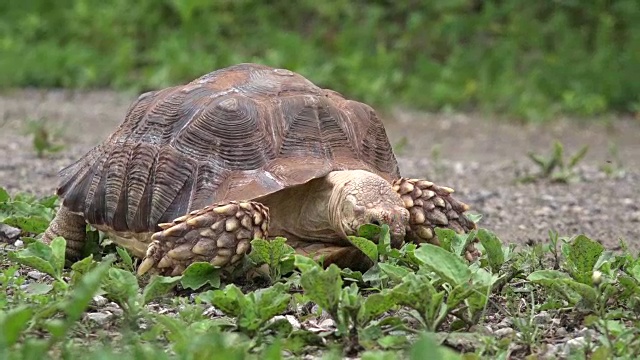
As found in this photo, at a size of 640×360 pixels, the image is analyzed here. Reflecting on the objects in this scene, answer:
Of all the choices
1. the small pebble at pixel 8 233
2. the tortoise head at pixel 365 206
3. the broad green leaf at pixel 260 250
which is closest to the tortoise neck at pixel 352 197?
the tortoise head at pixel 365 206

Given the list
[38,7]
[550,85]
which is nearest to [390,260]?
[550,85]

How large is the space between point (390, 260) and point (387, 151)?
0.80 metres

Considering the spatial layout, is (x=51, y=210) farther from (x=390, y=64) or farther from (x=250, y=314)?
(x=390, y=64)

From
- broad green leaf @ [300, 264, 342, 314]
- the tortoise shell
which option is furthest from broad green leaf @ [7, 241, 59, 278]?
broad green leaf @ [300, 264, 342, 314]

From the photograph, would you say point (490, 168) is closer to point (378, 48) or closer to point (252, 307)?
point (378, 48)

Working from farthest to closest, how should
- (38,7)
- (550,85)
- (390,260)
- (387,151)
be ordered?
(38,7)
(550,85)
(387,151)
(390,260)

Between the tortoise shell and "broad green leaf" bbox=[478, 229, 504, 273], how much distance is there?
0.63 m

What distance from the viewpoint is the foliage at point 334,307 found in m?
2.49

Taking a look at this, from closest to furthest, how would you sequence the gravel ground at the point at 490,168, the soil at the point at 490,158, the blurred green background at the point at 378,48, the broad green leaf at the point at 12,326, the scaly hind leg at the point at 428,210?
the broad green leaf at the point at 12,326 → the gravel ground at the point at 490,168 → the scaly hind leg at the point at 428,210 → the soil at the point at 490,158 → the blurred green background at the point at 378,48

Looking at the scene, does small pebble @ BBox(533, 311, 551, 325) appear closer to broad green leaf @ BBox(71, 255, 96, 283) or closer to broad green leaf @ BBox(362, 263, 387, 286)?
broad green leaf @ BBox(362, 263, 387, 286)

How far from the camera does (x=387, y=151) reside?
3.93 m

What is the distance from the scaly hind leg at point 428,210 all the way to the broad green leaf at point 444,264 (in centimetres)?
67

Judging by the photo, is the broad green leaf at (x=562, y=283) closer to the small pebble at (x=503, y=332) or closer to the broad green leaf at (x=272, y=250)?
the small pebble at (x=503, y=332)

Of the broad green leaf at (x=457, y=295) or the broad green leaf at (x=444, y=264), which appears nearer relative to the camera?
the broad green leaf at (x=457, y=295)
